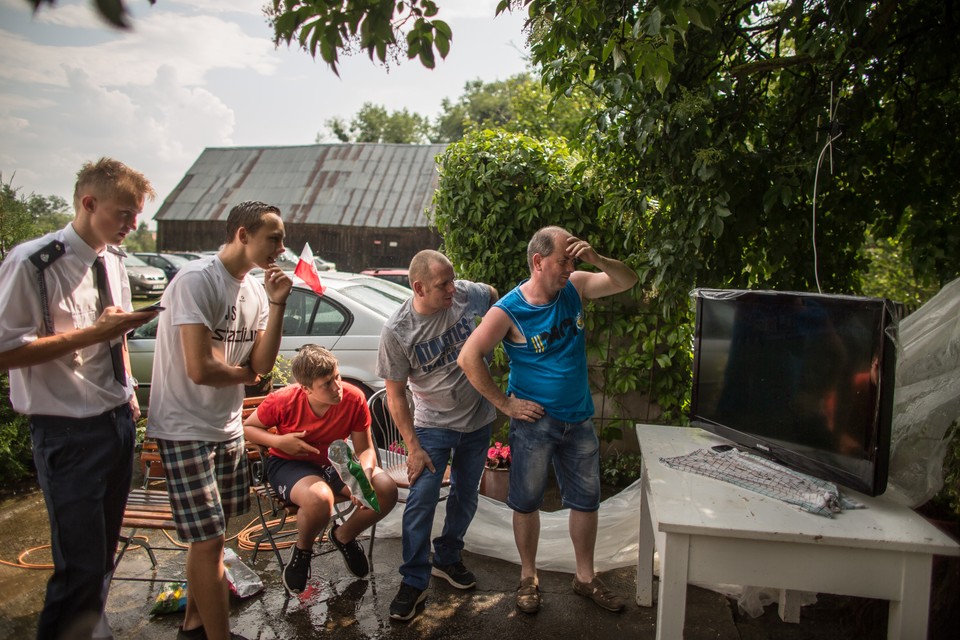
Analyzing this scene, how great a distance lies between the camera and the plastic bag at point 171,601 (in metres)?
3.27

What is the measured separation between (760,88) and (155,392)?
3.44 m

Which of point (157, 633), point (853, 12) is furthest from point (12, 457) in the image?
point (853, 12)

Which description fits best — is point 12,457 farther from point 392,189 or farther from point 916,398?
point 392,189

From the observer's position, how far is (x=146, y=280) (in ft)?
70.0

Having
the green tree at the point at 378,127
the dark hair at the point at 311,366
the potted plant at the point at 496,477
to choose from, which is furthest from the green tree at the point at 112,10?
the green tree at the point at 378,127

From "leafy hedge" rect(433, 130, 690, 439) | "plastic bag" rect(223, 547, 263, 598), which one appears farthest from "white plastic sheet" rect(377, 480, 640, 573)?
"leafy hedge" rect(433, 130, 690, 439)

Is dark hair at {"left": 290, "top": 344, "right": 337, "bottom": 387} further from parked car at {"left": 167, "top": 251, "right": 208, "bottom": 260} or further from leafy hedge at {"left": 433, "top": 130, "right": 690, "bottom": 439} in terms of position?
parked car at {"left": 167, "top": 251, "right": 208, "bottom": 260}

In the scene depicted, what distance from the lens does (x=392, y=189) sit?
2481 centimetres

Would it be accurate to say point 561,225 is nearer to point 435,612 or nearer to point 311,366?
point 311,366

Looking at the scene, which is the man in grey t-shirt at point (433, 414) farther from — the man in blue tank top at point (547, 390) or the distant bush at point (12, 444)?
the distant bush at point (12, 444)

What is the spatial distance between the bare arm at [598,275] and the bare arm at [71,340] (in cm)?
→ 183

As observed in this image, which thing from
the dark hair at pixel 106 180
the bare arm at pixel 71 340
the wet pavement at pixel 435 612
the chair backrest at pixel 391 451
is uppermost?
the dark hair at pixel 106 180

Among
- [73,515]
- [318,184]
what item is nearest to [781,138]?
[73,515]

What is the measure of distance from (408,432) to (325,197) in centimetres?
2251
